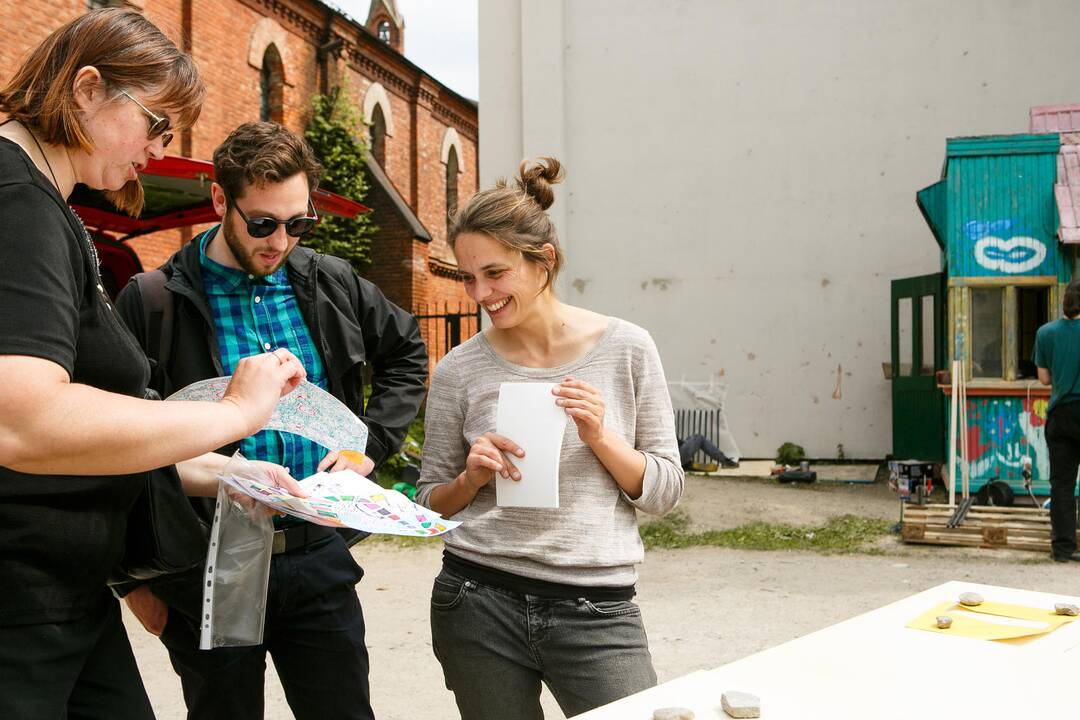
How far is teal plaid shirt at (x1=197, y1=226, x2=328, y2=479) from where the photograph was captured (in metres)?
2.60

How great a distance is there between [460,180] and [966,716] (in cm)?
2716

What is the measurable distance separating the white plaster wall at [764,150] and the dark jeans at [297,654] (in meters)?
12.4

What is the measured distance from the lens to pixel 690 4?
581 inches

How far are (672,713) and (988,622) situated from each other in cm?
108

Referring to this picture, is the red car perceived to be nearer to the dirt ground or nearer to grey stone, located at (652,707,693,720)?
the dirt ground

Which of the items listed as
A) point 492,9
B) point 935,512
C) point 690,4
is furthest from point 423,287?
point 935,512

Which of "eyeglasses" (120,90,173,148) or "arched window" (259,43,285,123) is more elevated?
"arched window" (259,43,285,123)

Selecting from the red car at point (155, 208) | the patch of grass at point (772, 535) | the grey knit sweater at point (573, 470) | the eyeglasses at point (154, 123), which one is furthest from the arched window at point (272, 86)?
the eyeglasses at point (154, 123)

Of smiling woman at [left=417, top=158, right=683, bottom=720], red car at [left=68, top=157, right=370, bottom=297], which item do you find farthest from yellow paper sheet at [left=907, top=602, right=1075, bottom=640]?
red car at [left=68, top=157, right=370, bottom=297]

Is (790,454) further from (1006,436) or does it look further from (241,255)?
(241,255)

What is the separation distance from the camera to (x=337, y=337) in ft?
9.08

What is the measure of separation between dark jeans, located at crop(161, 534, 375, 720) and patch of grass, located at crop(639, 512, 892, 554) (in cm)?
596

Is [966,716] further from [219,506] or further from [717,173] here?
[717,173]

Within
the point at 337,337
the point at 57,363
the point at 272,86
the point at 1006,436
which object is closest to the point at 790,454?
the point at 1006,436
